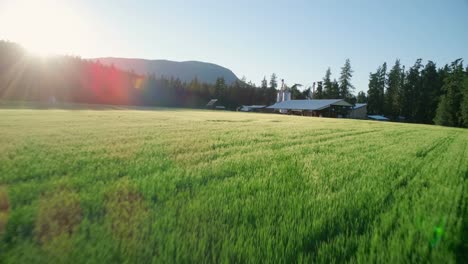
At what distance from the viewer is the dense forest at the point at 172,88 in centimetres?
6272

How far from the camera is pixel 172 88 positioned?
353 feet

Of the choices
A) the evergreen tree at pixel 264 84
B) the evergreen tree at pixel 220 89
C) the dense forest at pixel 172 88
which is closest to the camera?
the dense forest at pixel 172 88

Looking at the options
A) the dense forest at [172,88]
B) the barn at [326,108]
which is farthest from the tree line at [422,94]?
the barn at [326,108]

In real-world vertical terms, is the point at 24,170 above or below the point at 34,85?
below

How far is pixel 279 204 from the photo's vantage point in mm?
3109

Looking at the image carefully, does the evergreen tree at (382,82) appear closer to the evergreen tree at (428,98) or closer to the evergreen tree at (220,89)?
the evergreen tree at (428,98)

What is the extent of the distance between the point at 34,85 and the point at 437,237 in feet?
278

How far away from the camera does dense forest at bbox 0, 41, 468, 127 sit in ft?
206

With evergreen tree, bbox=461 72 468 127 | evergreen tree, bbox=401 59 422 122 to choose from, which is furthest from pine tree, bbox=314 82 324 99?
evergreen tree, bbox=461 72 468 127

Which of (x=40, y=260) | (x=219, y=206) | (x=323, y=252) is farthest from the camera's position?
(x=219, y=206)

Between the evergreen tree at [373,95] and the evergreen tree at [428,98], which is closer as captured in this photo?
the evergreen tree at [428,98]

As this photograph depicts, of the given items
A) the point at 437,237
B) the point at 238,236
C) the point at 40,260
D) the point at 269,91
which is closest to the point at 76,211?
the point at 40,260

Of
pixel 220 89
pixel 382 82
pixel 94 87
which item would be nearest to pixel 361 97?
pixel 382 82

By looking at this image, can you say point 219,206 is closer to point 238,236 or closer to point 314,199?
point 238,236
